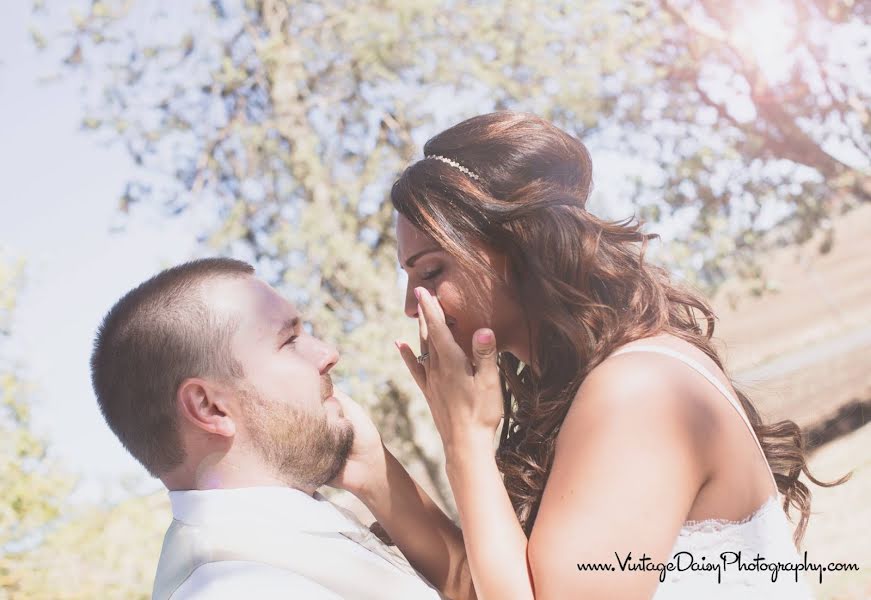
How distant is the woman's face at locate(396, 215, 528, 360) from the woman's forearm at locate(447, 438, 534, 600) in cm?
41

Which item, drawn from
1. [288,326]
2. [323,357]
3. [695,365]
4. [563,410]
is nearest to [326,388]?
[323,357]

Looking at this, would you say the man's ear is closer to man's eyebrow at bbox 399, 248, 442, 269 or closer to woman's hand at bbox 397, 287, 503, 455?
woman's hand at bbox 397, 287, 503, 455

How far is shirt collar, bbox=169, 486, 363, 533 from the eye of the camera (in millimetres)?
1873

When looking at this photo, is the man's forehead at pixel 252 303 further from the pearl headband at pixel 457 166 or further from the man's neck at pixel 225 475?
the pearl headband at pixel 457 166

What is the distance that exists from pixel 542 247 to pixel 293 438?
81cm

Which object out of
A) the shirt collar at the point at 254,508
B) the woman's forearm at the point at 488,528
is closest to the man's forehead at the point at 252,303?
the shirt collar at the point at 254,508

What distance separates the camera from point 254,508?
6.27 ft

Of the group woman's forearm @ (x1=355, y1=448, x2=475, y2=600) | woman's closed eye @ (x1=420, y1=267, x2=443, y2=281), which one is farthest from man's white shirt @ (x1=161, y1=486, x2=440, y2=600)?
woman's closed eye @ (x1=420, y1=267, x2=443, y2=281)

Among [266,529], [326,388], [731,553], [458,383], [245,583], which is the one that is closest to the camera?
[245,583]

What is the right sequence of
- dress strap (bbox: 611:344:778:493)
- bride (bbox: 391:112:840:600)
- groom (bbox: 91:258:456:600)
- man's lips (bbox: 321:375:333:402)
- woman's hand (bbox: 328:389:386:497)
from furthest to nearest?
woman's hand (bbox: 328:389:386:497)
man's lips (bbox: 321:375:333:402)
dress strap (bbox: 611:344:778:493)
groom (bbox: 91:258:456:600)
bride (bbox: 391:112:840:600)

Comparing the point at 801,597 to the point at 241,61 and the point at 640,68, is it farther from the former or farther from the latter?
the point at 241,61

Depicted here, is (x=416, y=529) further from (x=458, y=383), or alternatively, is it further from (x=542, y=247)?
(x=542, y=247)

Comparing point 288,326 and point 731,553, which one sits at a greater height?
point 288,326

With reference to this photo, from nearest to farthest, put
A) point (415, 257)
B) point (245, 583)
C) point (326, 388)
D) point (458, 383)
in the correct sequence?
point (245, 583), point (458, 383), point (326, 388), point (415, 257)
